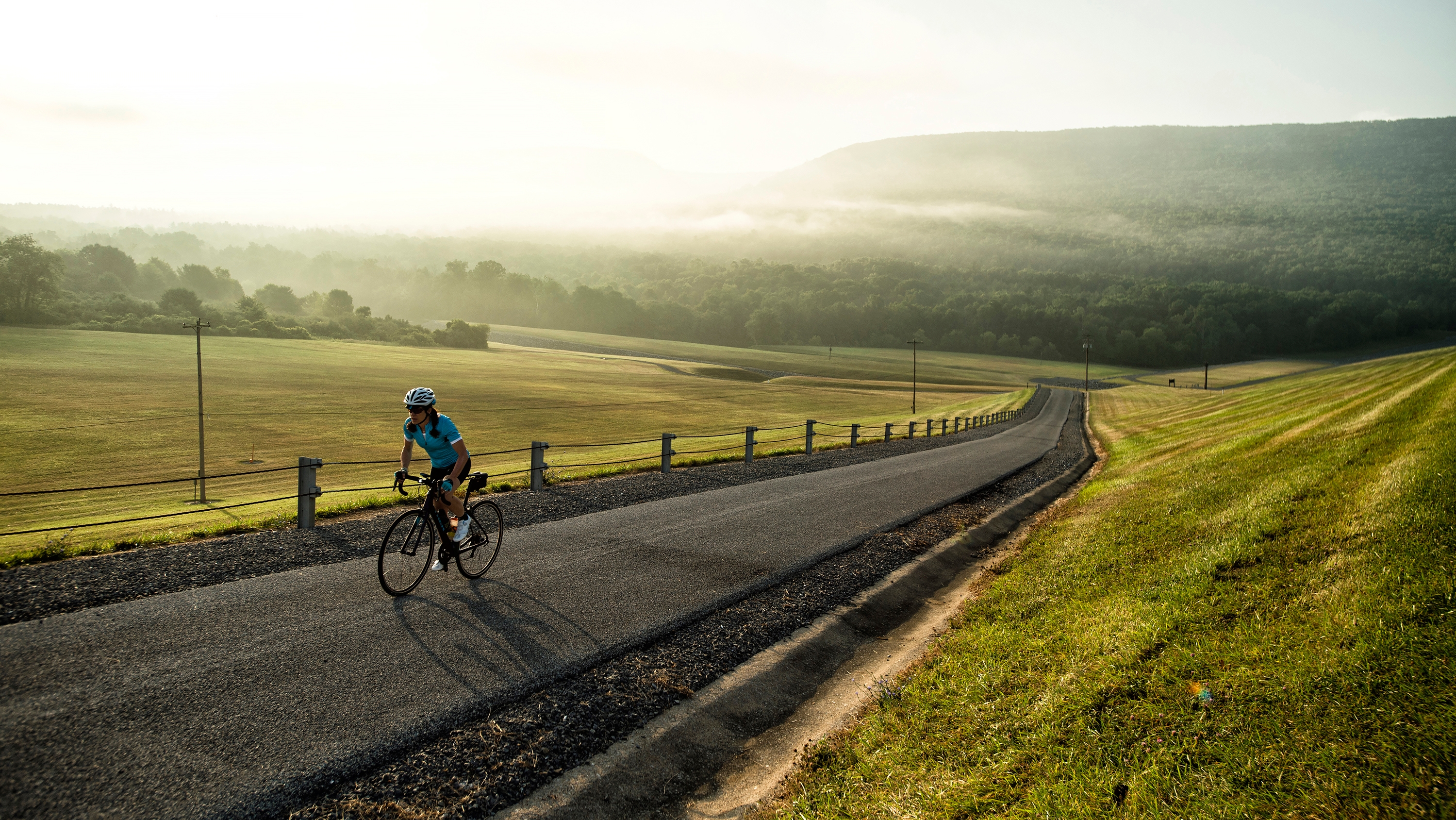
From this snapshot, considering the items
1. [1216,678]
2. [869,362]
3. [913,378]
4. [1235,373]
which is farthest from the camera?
[869,362]

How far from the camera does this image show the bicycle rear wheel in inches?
334

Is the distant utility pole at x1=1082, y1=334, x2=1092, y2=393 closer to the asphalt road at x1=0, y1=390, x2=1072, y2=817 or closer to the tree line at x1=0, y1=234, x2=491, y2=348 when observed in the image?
the tree line at x1=0, y1=234, x2=491, y2=348

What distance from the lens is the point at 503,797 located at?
437 centimetres

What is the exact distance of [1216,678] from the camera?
15.7ft

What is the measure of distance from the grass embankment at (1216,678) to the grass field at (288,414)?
10.2 m

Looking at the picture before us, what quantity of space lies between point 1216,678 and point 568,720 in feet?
14.5

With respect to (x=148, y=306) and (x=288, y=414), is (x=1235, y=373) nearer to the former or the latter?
(x=288, y=414)

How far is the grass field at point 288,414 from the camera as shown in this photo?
28969 millimetres

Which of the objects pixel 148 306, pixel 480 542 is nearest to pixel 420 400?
pixel 480 542

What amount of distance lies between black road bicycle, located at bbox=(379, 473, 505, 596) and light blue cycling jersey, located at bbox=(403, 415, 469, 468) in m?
0.24

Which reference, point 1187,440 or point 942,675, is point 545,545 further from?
point 1187,440

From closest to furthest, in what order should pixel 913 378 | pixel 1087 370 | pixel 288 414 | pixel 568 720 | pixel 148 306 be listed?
1. pixel 568 720
2. pixel 288 414
3. pixel 913 378
4. pixel 1087 370
5. pixel 148 306

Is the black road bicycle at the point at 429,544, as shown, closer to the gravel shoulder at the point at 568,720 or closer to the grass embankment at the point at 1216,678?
the gravel shoulder at the point at 568,720

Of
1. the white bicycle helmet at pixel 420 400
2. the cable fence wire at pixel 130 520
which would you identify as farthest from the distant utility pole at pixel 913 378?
the white bicycle helmet at pixel 420 400
